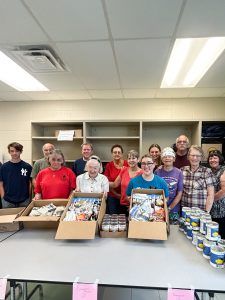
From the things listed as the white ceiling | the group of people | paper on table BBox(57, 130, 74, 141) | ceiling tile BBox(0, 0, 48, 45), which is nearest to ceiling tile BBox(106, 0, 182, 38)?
the white ceiling

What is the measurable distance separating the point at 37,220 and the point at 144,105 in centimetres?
292

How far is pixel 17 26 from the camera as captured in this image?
5.69 feet

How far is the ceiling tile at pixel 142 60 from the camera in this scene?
2.00 m

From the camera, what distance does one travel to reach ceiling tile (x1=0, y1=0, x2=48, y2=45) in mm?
1508

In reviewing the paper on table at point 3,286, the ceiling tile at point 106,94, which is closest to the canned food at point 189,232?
the paper on table at point 3,286

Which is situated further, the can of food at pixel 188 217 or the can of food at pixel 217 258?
the can of food at pixel 188 217

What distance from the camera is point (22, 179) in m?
2.94

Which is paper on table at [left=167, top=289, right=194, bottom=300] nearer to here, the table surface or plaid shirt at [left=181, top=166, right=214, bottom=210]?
the table surface

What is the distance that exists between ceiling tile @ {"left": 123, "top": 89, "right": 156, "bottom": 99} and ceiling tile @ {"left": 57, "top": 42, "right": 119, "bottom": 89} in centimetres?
Result: 39

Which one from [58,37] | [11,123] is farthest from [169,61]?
[11,123]

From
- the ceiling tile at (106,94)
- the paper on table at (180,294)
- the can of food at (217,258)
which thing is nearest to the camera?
the paper on table at (180,294)

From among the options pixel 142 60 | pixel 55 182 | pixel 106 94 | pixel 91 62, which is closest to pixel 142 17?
pixel 142 60

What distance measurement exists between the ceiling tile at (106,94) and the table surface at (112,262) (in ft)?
8.24

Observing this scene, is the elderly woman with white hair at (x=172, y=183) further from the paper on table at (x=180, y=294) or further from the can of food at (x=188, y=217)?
the paper on table at (x=180, y=294)
